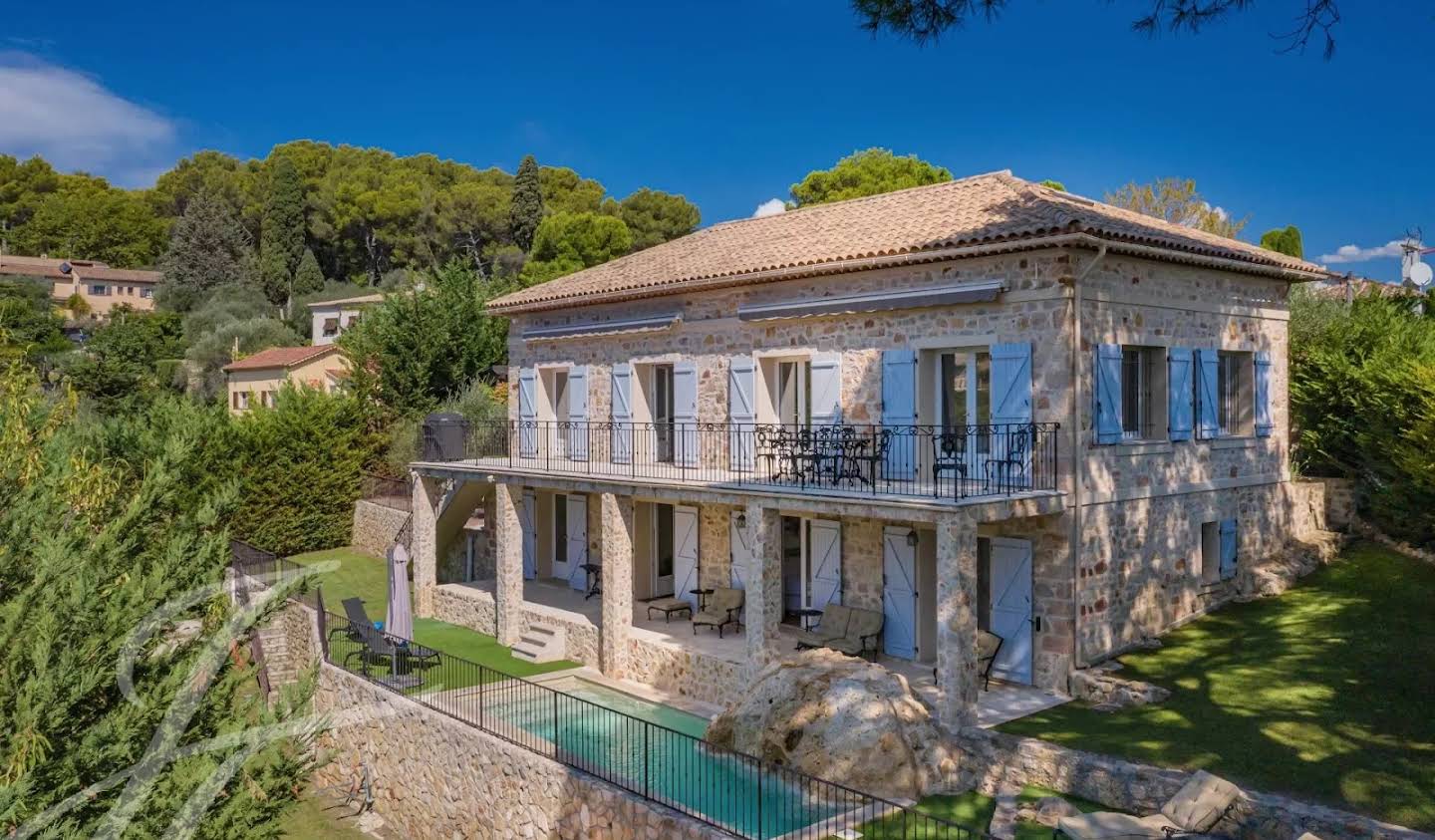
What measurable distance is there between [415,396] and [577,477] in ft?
44.5

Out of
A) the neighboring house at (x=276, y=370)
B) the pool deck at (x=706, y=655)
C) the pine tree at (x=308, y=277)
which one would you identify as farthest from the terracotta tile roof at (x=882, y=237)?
the pine tree at (x=308, y=277)

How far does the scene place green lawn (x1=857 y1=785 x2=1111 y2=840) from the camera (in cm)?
977

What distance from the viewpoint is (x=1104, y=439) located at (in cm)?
1380

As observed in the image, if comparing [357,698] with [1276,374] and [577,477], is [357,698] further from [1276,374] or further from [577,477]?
[1276,374]

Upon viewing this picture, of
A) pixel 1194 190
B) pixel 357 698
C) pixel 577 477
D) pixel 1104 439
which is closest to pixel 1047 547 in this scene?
pixel 1104 439

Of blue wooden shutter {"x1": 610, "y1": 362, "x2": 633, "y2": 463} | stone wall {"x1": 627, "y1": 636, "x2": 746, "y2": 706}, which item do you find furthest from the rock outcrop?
blue wooden shutter {"x1": 610, "y1": 362, "x2": 633, "y2": 463}

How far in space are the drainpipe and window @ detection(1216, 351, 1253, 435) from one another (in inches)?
184

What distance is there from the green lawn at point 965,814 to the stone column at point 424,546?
43.3 ft

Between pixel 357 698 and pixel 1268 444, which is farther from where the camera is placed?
pixel 1268 444

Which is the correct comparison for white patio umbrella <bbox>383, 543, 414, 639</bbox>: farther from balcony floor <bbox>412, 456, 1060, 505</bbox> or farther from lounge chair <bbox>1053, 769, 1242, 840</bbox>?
Answer: lounge chair <bbox>1053, 769, 1242, 840</bbox>

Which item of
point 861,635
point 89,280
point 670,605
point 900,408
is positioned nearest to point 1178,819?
point 861,635

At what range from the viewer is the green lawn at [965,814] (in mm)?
9773

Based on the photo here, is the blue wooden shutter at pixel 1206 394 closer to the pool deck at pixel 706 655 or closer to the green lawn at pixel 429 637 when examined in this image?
the pool deck at pixel 706 655

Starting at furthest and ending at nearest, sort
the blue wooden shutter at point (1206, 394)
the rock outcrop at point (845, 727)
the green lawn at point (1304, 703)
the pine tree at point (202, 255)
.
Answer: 1. the pine tree at point (202, 255)
2. the blue wooden shutter at point (1206, 394)
3. the rock outcrop at point (845, 727)
4. the green lawn at point (1304, 703)
